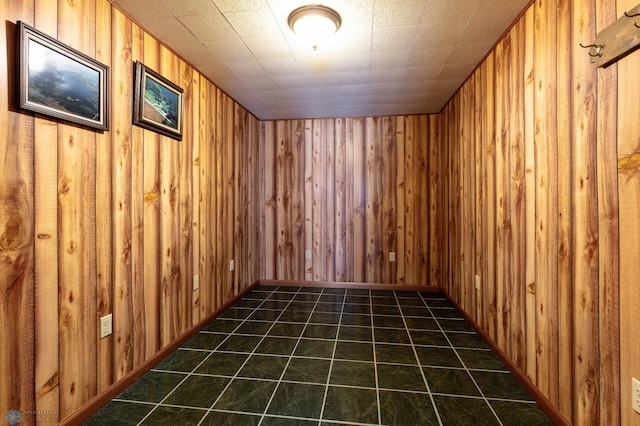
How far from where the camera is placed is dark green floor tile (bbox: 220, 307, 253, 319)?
9.58 ft

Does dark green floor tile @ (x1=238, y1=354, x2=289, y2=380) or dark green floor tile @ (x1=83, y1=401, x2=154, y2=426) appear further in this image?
dark green floor tile @ (x1=238, y1=354, x2=289, y2=380)

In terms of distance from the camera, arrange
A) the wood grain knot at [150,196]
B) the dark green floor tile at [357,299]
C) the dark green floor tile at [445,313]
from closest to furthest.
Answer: the wood grain knot at [150,196], the dark green floor tile at [445,313], the dark green floor tile at [357,299]

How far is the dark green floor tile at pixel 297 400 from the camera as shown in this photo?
155cm

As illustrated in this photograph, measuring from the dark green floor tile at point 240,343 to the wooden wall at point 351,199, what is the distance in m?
1.64

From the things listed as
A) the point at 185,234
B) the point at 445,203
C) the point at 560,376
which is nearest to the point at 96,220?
the point at 185,234

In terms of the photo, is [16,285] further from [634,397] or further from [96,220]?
[634,397]

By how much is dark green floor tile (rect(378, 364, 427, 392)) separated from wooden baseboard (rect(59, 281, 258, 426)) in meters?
1.55

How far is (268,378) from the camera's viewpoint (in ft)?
6.07

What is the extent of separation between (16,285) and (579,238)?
97.1 inches

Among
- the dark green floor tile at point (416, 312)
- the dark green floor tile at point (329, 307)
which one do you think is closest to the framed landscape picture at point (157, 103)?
the dark green floor tile at point (329, 307)

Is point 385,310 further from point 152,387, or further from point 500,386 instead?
point 152,387

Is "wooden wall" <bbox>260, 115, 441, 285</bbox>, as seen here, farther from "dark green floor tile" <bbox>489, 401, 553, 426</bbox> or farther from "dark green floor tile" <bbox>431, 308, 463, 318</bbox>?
"dark green floor tile" <bbox>489, 401, 553, 426</bbox>

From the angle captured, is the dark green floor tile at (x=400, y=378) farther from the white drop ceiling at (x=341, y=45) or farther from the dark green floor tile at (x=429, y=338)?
the white drop ceiling at (x=341, y=45)

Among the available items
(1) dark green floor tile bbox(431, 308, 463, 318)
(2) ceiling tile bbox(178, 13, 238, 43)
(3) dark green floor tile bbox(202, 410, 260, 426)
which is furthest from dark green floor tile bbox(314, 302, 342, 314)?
(2) ceiling tile bbox(178, 13, 238, 43)
